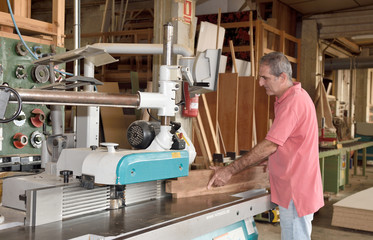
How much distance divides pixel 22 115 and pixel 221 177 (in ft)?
4.25

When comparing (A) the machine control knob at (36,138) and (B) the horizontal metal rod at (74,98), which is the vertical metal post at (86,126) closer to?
(B) the horizontal metal rod at (74,98)

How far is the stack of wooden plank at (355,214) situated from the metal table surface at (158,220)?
110 inches

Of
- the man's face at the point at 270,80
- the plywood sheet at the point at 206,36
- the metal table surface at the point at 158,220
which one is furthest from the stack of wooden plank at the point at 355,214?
the metal table surface at the point at 158,220

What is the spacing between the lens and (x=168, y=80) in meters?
1.77

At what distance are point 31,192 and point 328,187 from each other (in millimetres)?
5947

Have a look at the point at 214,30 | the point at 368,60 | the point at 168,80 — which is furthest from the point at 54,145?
the point at 368,60

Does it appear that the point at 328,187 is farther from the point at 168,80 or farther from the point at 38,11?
the point at 38,11

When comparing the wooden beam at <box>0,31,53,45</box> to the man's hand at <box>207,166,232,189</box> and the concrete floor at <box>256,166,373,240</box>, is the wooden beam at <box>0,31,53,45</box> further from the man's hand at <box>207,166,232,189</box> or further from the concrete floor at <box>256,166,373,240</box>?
the concrete floor at <box>256,166,373,240</box>

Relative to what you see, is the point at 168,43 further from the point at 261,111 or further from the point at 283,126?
the point at 261,111

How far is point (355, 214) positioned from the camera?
459 centimetres

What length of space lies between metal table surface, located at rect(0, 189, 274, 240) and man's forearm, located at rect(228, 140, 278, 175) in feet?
0.52

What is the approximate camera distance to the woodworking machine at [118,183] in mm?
1479

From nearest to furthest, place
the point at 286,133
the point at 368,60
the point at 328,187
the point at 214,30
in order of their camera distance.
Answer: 1. the point at 286,133
2. the point at 214,30
3. the point at 328,187
4. the point at 368,60

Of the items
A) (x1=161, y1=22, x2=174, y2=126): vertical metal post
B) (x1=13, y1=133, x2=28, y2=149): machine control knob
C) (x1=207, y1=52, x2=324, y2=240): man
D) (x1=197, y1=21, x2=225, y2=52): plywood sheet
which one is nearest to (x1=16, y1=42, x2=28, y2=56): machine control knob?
(x1=13, y1=133, x2=28, y2=149): machine control knob
